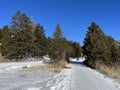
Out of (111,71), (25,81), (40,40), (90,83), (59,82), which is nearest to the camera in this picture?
(90,83)

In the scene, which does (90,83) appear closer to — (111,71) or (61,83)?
(61,83)

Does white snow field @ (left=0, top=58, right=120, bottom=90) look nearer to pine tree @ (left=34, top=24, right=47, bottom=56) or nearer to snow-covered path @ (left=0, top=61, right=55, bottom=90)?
snow-covered path @ (left=0, top=61, right=55, bottom=90)

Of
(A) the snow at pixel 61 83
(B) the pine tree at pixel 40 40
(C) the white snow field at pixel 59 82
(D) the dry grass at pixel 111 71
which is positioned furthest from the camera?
(B) the pine tree at pixel 40 40

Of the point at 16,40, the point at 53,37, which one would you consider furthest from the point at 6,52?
the point at 53,37

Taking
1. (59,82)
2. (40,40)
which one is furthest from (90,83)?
(40,40)

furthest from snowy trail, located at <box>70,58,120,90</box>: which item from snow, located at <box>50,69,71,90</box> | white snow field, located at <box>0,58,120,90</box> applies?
snow, located at <box>50,69,71,90</box>

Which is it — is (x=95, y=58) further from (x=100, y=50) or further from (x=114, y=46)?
(x=114, y=46)

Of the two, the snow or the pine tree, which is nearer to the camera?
the snow

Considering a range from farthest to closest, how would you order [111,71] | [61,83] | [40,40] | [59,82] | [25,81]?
1. [40,40]
2. [111,71]
3. [25,81]
4. [59,82]
5. [61,83]

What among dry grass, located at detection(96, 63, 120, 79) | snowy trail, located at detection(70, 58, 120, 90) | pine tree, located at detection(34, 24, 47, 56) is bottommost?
snowy trail, located at detection(70, 58, 120, 90)

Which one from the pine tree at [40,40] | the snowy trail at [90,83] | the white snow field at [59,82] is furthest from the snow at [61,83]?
the pine tree at [40,40]

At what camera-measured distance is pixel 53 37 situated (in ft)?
225

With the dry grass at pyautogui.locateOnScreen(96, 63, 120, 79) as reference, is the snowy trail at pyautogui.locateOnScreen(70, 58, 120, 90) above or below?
below

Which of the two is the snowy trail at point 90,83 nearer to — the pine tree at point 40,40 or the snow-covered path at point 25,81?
the snow-covered path at point 25,81
